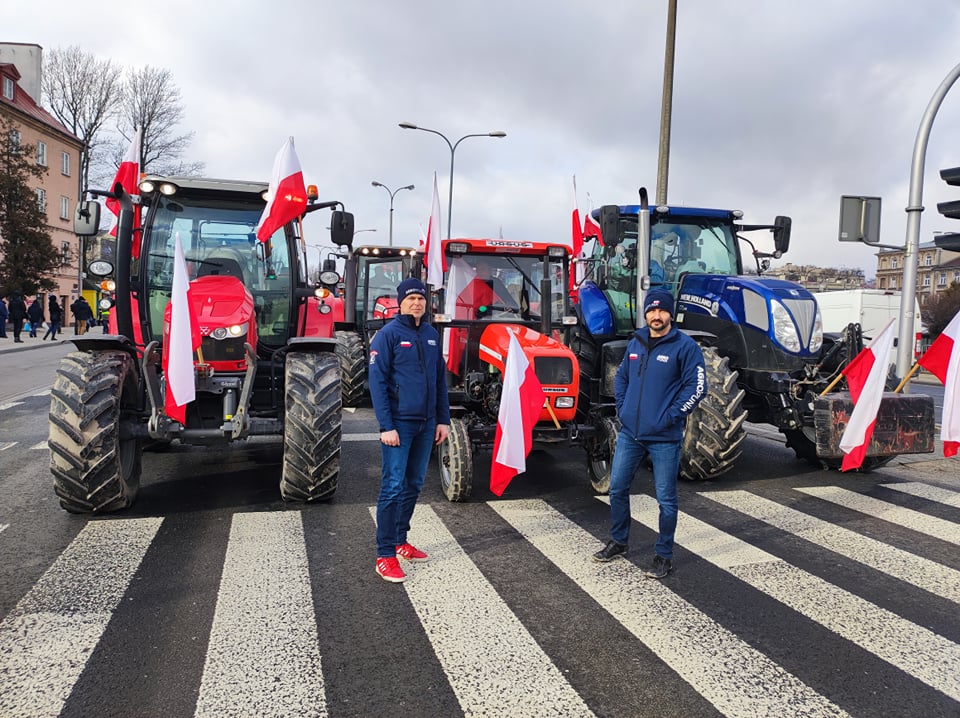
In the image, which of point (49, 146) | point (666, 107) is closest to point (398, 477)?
point (666, 107)

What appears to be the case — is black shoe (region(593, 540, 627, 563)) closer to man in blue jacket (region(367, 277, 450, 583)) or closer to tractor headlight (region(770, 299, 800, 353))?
man in blue jacket (region(367, 277, 450, 583))

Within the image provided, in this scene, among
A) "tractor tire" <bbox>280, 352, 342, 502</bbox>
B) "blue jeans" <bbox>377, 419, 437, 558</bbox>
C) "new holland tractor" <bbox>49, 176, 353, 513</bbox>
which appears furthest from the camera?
"tractor tire" <bbox>280, 352, 342, 502</bbox>

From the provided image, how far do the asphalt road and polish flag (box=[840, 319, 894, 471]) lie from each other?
533mm

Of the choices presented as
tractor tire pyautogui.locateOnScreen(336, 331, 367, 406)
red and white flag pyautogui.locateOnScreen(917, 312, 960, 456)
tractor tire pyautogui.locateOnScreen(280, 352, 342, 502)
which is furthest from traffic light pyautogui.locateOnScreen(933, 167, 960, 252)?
tractor tire pyautogui.locateOnScreen(336, 331, 367, 406)

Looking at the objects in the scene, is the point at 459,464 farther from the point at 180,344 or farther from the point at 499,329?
the point at 180,344

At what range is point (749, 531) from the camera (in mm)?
5609

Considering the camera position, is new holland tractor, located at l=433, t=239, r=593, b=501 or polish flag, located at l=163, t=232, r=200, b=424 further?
new holland tractor, located at l=433, t=239, r=593, b=501

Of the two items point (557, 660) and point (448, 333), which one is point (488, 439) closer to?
point (448, 333)

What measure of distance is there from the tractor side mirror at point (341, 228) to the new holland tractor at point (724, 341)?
2546 mm

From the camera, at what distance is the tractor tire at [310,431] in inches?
219

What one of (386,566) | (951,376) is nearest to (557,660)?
(386,566)

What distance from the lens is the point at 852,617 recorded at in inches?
157

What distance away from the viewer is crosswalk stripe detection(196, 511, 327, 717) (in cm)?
301

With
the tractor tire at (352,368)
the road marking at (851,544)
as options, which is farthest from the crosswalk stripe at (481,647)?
the tractor tire at (352,368)
